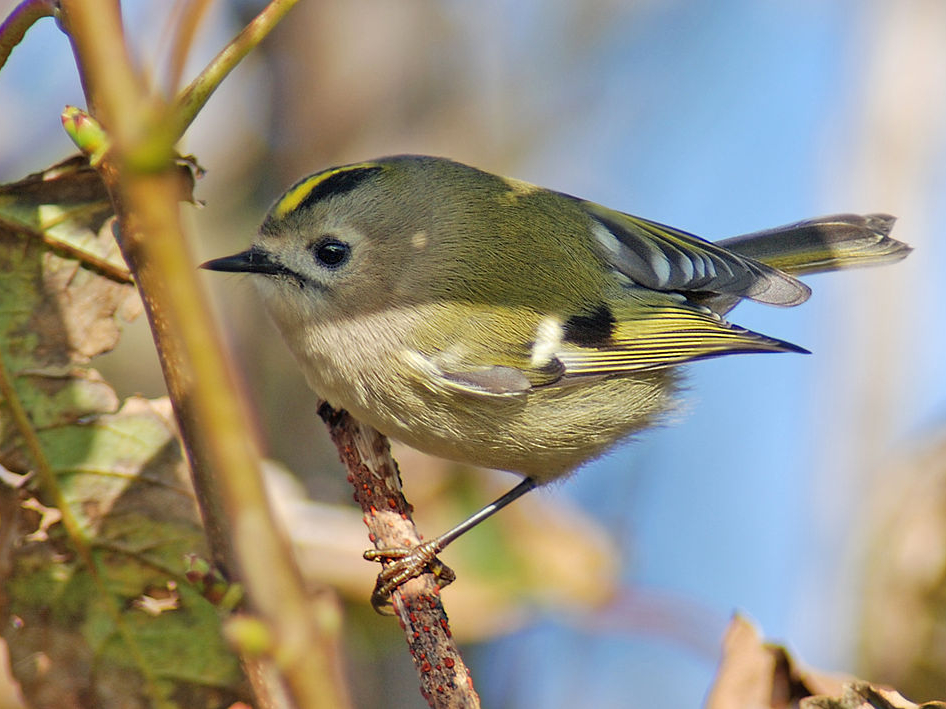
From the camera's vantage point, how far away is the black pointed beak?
5.31ft

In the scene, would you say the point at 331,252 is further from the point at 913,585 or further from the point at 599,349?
the point at 913,585

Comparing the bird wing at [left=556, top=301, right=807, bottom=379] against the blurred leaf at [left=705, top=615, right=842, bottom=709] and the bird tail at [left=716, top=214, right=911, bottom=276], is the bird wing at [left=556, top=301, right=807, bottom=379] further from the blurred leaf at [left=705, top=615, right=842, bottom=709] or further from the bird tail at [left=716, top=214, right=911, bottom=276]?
the blurred leaf at [left=705, top=615, right=842, bottom=709]

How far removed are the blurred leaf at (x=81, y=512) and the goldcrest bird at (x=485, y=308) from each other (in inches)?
15.4

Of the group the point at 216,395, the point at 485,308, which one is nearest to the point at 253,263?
the point at 485,308

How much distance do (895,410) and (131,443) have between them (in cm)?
243

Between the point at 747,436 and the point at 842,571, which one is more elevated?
the point at 747,436

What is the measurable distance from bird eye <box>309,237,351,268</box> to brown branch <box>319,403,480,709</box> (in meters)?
0.24

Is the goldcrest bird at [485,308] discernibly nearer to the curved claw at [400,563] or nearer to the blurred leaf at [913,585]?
Result: the curved claw at [400,563]

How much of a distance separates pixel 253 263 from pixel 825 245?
111cm

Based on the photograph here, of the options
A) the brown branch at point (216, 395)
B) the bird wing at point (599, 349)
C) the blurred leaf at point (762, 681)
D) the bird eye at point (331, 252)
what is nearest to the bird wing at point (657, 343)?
the bird wing at point (599, 349)

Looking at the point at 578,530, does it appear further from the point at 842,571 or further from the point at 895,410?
the point at 895,410

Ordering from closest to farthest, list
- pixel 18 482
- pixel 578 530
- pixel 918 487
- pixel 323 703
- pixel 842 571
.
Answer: pixel 323 703, pixel 18 482, pixel 918 487, pixel 578 530, pixel 842 571

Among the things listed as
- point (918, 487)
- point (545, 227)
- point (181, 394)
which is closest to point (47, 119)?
point (545, 227)

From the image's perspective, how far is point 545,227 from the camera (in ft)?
6.04
